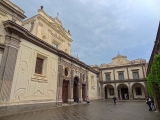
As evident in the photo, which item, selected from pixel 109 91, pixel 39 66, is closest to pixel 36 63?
pixel 39 66

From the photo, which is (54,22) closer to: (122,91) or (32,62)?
(32,62)

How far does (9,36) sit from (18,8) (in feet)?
10.6

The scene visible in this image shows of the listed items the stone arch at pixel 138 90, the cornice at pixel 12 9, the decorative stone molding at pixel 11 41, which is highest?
the cornice at pixel 12 9

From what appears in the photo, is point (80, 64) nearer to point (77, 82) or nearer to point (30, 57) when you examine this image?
point (77, 82)

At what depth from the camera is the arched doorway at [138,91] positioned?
2634 cm

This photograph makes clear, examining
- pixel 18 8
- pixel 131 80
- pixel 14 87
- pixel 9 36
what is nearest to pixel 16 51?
pixel 9 36

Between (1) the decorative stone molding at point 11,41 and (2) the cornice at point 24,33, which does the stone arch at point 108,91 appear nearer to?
(2) the cornice at point 24,33

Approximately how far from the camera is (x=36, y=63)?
10.8 m

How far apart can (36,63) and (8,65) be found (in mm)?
3014

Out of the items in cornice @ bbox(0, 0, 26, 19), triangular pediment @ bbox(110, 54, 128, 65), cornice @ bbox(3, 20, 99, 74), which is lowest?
cornice @ bbox(3, 20, 99, 74)

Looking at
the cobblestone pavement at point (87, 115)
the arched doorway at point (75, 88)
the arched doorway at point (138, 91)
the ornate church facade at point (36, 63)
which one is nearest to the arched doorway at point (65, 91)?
the ornate church facade at point (36, 63)

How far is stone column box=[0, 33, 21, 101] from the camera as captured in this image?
7464 mm

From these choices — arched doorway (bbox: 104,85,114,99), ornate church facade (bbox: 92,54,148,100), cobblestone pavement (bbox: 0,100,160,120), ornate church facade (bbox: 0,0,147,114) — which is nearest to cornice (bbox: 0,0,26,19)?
ornate church facade (bbox: 0,0,147,114)

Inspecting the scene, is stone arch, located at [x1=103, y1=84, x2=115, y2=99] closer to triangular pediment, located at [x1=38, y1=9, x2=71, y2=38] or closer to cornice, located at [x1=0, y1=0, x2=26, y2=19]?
triangular pediment, located at [x1=38, y1=9, x2=71, y2=38]
